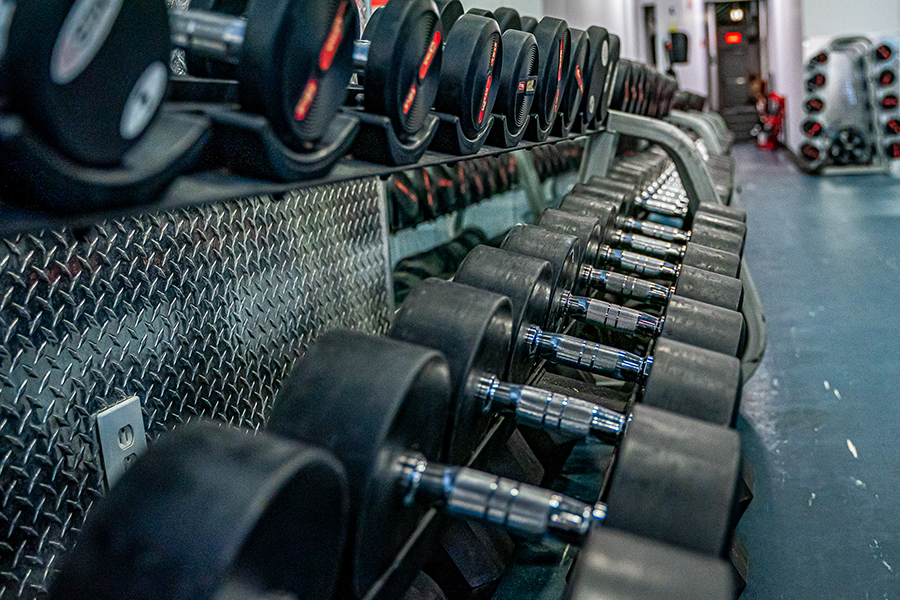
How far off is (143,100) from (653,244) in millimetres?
1665

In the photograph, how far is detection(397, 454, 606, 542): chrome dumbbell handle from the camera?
816 millimetres

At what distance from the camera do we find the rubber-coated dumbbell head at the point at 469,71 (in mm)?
1104

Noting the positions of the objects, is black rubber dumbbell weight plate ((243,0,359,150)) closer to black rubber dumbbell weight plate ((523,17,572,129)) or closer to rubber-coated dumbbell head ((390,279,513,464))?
rubber-coated dumbbell head ((390,279,513,464))

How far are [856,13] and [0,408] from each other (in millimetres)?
8243

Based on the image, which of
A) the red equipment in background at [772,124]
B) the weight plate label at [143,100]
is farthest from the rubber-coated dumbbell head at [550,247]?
the red equipment in background at [772,124]

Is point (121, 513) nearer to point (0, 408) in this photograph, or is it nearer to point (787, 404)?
point (0, 408)

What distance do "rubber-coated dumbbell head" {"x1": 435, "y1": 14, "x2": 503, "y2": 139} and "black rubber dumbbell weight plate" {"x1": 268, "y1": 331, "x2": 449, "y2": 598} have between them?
436 millimetres

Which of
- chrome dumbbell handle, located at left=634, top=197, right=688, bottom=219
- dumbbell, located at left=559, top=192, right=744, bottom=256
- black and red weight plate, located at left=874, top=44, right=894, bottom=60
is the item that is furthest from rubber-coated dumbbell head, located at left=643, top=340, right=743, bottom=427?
black and red weight plate, located at left=874, top=44, right=894, bottom=60

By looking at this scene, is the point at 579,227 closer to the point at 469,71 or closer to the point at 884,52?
the point at 469,71

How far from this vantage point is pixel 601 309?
1499 millimetres

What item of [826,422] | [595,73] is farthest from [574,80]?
[826,422]

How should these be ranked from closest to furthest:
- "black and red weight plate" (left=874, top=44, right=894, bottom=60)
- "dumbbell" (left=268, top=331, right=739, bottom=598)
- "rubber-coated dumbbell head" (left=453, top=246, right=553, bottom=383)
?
"dumbbell" (left=268, top=331, right=739, bottom=598), "rubber-coated dumbbell head" (left=453, top=246, right=553, bottom=383), "black and red weight plate" (left=874, top=44, right=894, bottom=60)

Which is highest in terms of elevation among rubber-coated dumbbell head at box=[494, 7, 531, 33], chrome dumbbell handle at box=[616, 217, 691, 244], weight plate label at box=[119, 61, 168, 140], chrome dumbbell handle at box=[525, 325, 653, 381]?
rubber-coated dumbbell head at box=[494, 7, 531, 33]

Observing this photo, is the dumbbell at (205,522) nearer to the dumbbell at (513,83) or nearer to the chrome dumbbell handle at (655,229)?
the dumbbell at (513,83)
